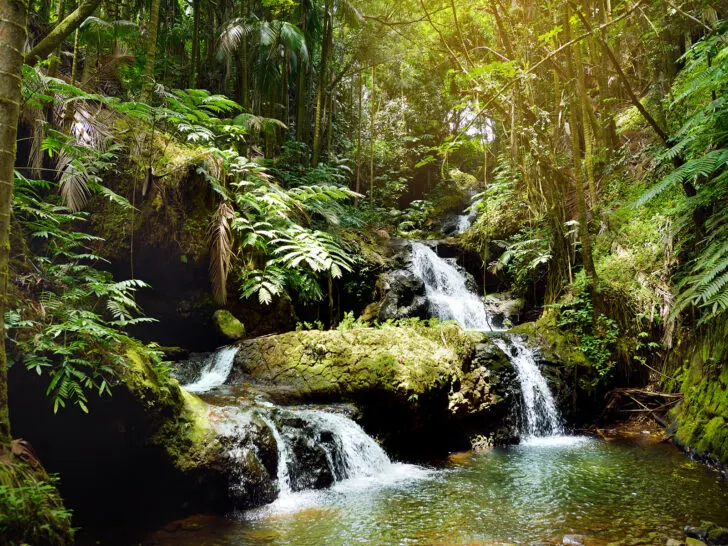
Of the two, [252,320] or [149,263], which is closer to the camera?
[149,263]

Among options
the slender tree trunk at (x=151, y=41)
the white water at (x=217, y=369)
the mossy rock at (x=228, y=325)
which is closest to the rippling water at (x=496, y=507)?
the white water at (x=217, y=369)

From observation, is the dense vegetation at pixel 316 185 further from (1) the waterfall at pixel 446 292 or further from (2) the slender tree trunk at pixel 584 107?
(1) the waterfall at pixel 446 292

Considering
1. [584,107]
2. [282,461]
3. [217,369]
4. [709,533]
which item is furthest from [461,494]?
[584,107]

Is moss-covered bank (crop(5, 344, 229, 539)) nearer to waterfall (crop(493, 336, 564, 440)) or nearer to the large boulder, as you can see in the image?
the large boulder

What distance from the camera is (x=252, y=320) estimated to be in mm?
9469

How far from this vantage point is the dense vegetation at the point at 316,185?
4.33 m

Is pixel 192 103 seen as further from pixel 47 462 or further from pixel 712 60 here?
pixel 712 60

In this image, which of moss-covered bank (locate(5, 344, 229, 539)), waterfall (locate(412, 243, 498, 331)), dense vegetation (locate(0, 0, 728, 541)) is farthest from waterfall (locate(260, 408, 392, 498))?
waterfall (locate(412, 243, 498, 331))

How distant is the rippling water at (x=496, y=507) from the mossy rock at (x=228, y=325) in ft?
13.8

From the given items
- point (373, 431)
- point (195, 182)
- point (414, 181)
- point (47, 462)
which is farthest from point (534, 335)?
point (414, 181)

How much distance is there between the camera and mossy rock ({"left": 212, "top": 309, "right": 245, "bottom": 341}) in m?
8.98

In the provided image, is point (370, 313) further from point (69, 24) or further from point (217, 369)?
point (69, 24)

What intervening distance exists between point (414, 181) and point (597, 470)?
1742 cm

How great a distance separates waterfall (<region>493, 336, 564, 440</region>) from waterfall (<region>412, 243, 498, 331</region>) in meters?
2.77
